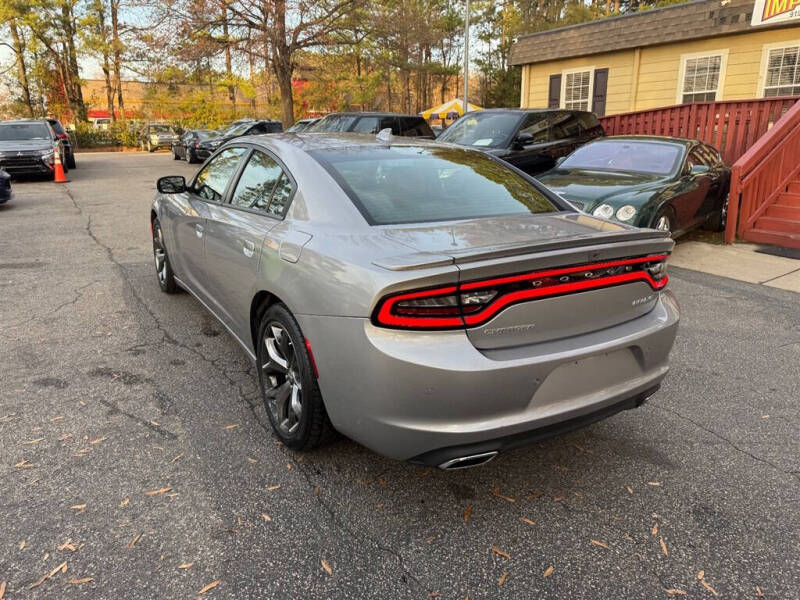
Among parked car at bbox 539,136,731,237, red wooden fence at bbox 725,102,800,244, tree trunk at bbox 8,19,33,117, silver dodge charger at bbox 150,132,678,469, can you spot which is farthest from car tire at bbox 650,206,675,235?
tree trunk at bbox 8,19,33,117

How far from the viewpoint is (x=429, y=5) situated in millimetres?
36719

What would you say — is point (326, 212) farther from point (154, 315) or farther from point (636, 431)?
point (154, 315)

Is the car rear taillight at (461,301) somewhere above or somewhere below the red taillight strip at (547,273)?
below

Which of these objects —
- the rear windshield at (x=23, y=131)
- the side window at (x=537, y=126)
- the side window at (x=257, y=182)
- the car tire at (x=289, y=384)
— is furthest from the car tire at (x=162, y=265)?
the rear windshield at (x=23, y=131)

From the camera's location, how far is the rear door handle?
3.16 meters

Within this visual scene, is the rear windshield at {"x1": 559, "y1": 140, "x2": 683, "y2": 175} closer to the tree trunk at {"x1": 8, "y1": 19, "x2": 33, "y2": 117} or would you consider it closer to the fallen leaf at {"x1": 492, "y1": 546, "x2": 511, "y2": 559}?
the fallen leaf at {"x1": 492, "y1": 546, "x2": 511, "y2": 559}

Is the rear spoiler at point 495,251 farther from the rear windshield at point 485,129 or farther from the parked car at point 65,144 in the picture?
the parked car at point 65,144

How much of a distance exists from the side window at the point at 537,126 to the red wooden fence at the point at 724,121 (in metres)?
3.34

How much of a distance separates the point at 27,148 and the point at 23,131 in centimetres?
129

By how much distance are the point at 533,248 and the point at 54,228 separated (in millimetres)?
9093

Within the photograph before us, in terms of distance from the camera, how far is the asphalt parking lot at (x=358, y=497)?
2160 mm

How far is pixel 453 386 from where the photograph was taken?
7.07 feet

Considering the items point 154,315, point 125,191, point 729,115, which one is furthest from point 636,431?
point 125,191

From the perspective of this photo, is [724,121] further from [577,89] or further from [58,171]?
[58,171]
